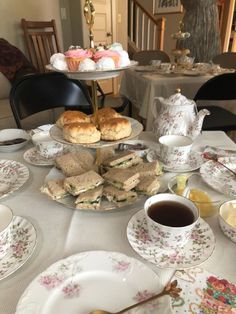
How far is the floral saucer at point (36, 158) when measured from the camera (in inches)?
32.4

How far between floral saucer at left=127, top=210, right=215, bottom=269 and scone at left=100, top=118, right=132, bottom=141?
0.21 m

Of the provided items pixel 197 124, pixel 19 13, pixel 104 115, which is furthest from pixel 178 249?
pixel 19 13

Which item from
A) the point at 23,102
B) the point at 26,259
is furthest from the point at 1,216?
the point at 23,102

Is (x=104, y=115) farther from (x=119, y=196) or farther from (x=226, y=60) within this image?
(x=226, y=60)

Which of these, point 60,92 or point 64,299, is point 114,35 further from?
point 64,299

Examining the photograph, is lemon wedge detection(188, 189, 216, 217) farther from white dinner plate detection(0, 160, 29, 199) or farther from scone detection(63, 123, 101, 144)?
white dinner plate detection(0, 160, 29, 199)

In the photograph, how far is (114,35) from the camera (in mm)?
4117

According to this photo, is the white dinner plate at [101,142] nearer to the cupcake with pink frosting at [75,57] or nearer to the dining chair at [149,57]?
the cupcake with pink frosting at [75,57]

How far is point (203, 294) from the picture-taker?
0.43 metres

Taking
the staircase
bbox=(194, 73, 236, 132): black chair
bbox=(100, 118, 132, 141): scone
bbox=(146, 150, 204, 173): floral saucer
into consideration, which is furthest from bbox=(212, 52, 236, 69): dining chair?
bbox=(100, 118, 132, 141): scone

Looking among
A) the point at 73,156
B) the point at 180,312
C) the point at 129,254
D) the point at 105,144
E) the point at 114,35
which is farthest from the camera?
the point at 114,35

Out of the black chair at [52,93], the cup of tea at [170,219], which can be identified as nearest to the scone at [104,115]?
the cup of tea at [170,219]

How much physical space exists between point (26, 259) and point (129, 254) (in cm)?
19

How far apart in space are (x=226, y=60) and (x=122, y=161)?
2628mm
